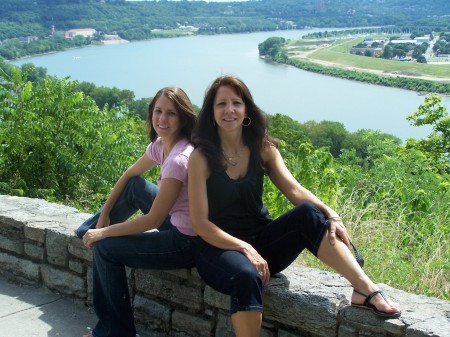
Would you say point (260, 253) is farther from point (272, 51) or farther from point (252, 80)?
point (272, 51)

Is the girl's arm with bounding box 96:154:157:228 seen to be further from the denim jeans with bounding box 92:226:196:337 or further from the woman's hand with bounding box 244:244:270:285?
the woman's hand with bounding box 244:244:270:285

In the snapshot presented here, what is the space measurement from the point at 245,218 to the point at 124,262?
0.62 m

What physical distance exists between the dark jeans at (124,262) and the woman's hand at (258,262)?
34cm

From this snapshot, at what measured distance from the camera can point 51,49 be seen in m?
63.6

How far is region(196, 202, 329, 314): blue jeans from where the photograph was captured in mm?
2445

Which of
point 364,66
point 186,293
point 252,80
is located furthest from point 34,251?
point 364,66

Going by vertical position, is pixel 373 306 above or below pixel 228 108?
below

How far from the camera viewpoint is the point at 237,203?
2816 millimetres

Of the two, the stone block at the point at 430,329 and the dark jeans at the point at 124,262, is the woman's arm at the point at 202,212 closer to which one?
the dark jeans at the point at 124,262

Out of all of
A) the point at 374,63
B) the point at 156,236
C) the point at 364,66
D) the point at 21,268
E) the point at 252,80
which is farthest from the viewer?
the point at 364,66

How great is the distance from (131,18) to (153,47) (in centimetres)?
761

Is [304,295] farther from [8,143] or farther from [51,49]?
[51,49]

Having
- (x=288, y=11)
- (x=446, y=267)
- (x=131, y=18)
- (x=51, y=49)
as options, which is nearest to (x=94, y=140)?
(x=446, y=267)

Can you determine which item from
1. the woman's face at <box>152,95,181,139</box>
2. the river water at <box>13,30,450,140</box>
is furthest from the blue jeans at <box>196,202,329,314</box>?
the river water at <box>13,30,450,140</box>
